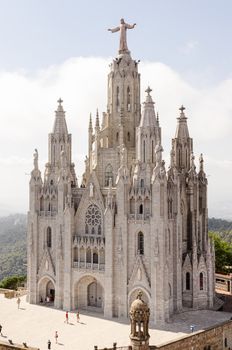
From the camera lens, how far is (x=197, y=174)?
45969mm

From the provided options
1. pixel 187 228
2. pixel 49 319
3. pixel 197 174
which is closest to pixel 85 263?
pixel 49 319

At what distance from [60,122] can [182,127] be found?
36.9ft

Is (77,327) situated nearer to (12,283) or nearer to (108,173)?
(108,173)

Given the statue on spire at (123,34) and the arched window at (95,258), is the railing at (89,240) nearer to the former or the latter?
the arched window at (95,258)

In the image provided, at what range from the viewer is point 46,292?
47.4 meters

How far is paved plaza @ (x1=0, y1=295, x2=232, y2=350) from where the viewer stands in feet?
116

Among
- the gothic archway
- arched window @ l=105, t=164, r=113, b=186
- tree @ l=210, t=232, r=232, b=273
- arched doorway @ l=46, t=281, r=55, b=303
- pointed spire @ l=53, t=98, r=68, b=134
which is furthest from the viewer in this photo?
tree @ l=210, t=232, r=232, b=273

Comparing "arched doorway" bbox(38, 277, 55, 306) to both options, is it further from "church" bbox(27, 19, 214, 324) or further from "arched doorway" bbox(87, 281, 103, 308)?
"arched doorway" bbox(87, 281, 103, 308)

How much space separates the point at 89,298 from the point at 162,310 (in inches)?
330

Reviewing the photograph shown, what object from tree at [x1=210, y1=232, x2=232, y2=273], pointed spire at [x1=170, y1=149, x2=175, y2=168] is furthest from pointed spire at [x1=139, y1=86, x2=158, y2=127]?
tree at [x1=210, y1=232, x2=232, y2=273]

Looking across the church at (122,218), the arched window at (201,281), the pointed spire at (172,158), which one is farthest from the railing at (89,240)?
the arched window at (201,281)

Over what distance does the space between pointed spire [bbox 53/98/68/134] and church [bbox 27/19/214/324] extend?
9 centimetres

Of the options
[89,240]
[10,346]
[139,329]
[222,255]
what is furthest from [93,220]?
[222,255]

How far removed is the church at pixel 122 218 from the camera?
4103 centimetres
